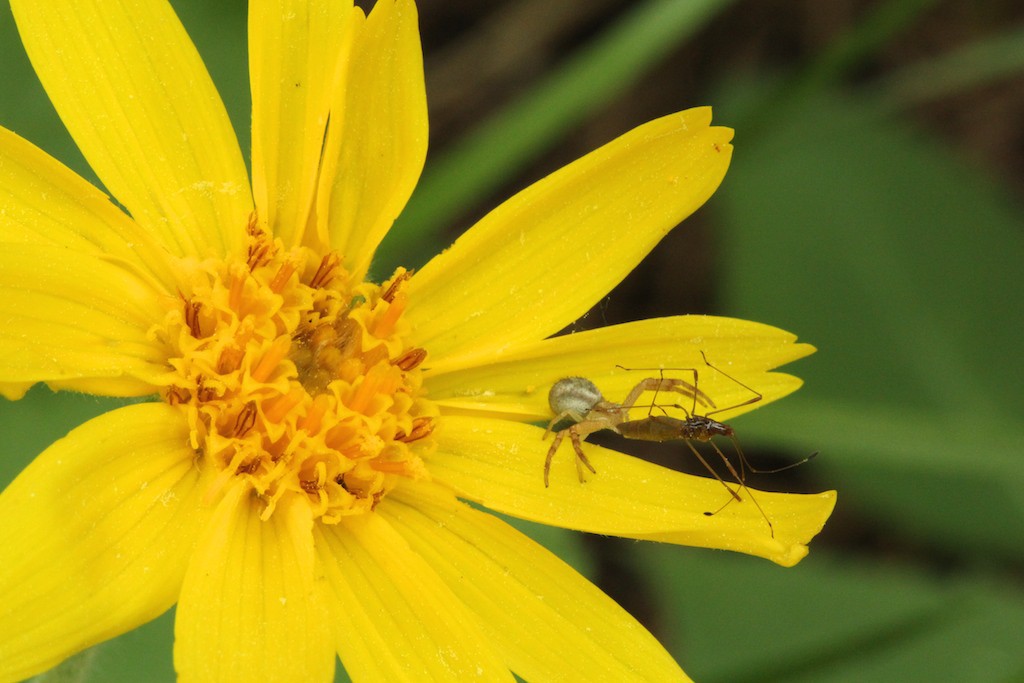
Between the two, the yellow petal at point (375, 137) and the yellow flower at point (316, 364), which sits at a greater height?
the yellow petal at point (375, 137)

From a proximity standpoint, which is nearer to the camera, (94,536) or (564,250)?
(94,536)

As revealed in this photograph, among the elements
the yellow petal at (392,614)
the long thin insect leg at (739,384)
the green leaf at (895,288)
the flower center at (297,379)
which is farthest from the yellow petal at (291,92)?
the green leaf at (895,288)

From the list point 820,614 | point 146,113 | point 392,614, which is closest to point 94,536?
point 392,614

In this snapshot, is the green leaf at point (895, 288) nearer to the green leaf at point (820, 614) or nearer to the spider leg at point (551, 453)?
the green leaf at point (820, 614)

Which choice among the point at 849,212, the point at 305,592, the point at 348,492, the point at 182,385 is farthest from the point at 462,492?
the point at 849,212

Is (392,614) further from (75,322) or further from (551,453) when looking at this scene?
(75,322)

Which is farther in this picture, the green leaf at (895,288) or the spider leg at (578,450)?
the green leaf at (895,288)

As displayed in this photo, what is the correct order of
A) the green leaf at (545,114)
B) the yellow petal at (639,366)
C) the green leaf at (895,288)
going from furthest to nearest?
the green leaf at (895,288)
the green leaf at (545,114)
the yellow petal at (639,366)
